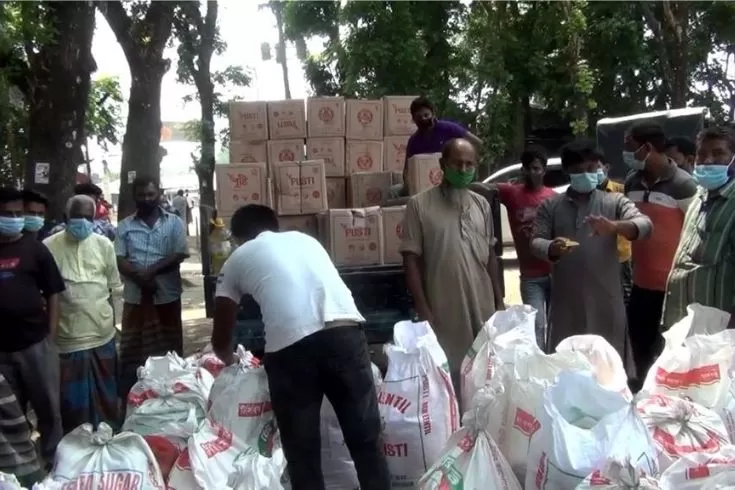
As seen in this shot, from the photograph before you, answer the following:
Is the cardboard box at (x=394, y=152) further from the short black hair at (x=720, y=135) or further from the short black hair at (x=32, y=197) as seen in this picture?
the short black hair at (x=720, y=135)

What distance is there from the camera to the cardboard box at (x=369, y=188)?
601 cm

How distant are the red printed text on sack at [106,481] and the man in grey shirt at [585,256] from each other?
2.24 metres

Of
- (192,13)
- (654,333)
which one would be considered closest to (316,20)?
(192,13)

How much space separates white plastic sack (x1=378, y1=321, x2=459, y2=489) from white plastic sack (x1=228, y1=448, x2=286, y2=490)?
0.73 metres

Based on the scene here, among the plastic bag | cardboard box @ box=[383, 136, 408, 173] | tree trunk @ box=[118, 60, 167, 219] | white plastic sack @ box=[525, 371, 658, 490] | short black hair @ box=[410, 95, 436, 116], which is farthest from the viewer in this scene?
tree trunk @ box=[118, 60, 167, 219]

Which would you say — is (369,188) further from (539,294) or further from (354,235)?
(539,294)

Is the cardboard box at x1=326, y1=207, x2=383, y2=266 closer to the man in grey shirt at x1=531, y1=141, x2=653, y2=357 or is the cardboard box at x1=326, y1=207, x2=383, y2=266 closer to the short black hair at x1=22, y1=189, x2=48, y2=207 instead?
the man in grey shirt at x1=531, y1=141, x2=653, y2=357

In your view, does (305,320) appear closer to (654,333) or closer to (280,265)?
(280,265)

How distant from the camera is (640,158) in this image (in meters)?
4.98

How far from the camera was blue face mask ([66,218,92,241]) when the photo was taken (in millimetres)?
5145

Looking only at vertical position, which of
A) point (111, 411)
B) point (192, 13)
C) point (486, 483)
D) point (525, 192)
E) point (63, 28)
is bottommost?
point (111, 411)

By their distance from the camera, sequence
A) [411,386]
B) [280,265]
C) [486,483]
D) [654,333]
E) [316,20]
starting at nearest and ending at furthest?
[486,483]
[280,265]
[411,386]
[654,333]
[316,20]

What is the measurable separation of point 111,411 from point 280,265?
2.56m

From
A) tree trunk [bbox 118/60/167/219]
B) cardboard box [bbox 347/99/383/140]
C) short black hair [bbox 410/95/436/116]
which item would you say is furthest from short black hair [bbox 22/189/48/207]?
tree trunk [bbox 118/60/167/219]
